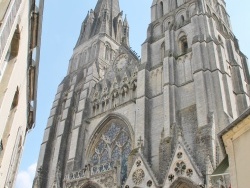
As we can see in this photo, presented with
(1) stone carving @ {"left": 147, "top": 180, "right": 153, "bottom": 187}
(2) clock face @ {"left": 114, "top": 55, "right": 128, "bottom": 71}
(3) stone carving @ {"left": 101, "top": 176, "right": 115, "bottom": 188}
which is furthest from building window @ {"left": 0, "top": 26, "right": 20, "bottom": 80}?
(2) clock face @ {"left": 114, "top": 55, "right": 128, "bottom": 71}

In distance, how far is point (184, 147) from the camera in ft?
51.1

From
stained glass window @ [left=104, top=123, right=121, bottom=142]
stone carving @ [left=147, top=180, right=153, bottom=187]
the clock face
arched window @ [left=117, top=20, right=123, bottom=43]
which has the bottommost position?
stone carving @ [left=147, top=180, right=153, bottom=187]

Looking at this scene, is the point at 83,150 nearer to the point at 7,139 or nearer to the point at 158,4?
the point at 158,4

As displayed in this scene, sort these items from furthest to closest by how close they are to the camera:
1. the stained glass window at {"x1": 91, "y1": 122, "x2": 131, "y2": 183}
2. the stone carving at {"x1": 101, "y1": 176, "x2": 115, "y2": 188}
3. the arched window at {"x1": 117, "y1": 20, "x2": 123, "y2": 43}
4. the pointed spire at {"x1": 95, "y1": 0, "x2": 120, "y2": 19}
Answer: the pointed spire at {"x1": 95, "y1": 0, "x2": 120, "y2": 19} → the arched window at {"x1": 117, "y1": 20, "x2": 123, "y2": 43} → the stained glass window at {"x1": 91, "y1": 122, "x2": 131, "y2": 183} → the stone carving at {"x1": 101, "y1": 176, "x2": 115, "y2": 188}

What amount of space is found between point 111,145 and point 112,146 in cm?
11

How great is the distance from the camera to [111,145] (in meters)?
21.7

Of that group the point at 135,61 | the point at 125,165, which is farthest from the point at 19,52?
the point at 135,61

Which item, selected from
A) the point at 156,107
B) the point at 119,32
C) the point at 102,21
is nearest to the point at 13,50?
the point at 156,107

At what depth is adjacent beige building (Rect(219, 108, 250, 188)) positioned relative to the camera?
6.58 m

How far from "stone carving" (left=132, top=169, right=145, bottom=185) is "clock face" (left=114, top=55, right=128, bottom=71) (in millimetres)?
11004

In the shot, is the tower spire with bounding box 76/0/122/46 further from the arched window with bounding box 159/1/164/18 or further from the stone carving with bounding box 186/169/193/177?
the stone carving with bounding box 186/169/193/177

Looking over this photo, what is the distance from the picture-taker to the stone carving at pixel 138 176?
53.8 ft

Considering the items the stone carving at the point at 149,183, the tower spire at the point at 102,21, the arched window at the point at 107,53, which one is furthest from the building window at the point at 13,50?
the tower spire at the point at 102,21

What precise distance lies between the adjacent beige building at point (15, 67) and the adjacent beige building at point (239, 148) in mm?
4928
